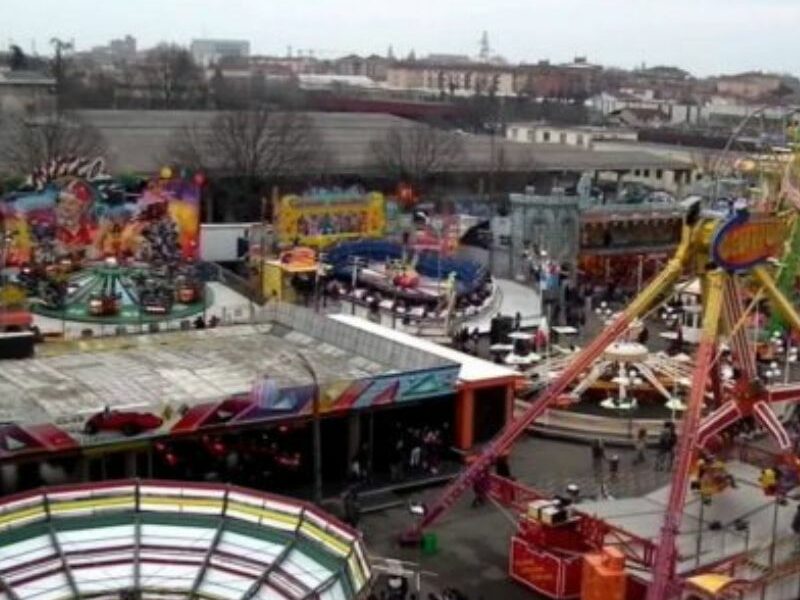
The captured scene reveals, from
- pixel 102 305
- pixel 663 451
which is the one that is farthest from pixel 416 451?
pixel 102 305

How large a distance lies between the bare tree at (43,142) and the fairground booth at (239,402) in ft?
75.3

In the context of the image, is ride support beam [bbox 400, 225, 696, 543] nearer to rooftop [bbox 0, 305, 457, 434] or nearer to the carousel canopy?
rooftop [bbox 0, 305, 457, 434]

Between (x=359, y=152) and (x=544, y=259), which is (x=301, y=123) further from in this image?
(x=544, y=259)

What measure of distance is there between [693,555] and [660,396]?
39.6 ft

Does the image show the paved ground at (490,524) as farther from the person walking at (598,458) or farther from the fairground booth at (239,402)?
the fairground booth at (239,402)

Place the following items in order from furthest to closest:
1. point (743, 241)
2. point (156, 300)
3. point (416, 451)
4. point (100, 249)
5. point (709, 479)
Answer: point (100, 249), point (156, 300), point (416, 451), point (709, 479), point (743, 241)

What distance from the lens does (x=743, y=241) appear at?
2117 cm

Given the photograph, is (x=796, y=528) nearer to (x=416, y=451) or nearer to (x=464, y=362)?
(x=416, y=451)

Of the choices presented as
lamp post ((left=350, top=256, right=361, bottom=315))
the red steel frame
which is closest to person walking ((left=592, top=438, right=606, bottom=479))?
the red steel frame

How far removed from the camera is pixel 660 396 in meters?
31.8

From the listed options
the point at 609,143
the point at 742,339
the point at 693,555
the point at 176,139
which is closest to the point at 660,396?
the point at 742,339

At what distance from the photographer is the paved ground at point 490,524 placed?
21.4m

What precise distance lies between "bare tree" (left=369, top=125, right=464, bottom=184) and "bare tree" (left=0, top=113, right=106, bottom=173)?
14074 millimetres

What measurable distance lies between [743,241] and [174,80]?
107281 mm
